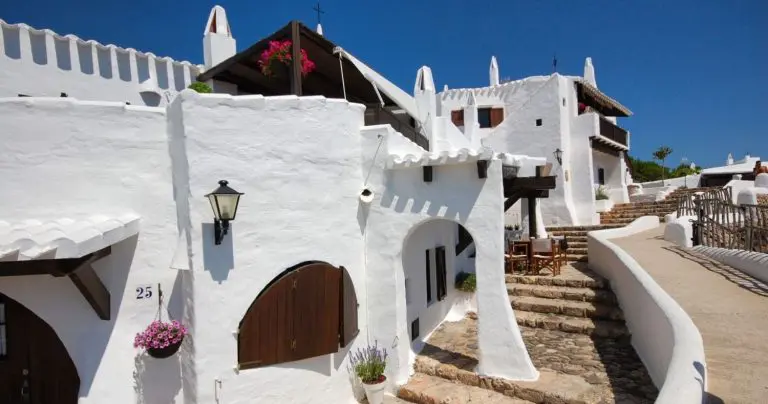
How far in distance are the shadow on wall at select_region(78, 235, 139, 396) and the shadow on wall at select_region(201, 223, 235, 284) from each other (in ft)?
3.29

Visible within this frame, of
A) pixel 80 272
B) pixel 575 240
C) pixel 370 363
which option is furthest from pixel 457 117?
pixel 80 272

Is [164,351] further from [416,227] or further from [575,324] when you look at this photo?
[575,324]

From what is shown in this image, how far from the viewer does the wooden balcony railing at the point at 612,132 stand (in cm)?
2245

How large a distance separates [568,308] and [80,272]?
855 cm

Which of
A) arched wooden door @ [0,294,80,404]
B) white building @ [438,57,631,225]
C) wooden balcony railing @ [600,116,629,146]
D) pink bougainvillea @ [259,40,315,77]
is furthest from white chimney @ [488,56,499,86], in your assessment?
arched wooden door @ [0,294,80,404]

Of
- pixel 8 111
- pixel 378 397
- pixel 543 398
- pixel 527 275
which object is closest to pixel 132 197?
pixel 8 111

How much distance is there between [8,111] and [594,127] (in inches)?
866

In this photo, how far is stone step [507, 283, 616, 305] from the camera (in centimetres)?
919

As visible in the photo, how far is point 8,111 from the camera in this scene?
18.3 ft

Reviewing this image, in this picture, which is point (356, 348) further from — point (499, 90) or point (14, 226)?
point (499, 90)

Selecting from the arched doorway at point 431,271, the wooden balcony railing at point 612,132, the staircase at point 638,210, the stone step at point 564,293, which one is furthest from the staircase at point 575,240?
the wooden balcony railing at point 612,132

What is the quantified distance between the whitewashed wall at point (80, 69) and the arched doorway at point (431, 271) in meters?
6.29

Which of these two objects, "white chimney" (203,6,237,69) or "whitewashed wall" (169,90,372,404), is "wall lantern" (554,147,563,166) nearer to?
"white chimney" (203,6,237,69)

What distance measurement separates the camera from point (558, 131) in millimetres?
21031
